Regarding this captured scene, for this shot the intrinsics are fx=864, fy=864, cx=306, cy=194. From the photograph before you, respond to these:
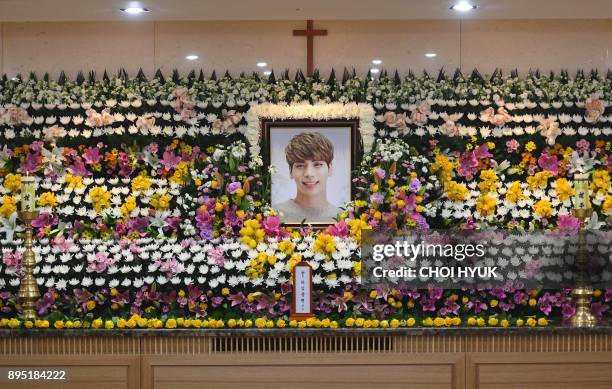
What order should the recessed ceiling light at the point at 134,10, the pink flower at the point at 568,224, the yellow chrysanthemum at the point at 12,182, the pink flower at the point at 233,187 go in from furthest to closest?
the yellow chrysanthemum at the point at 12,182
the pink flower at the point at 233,187
the pink flower at the point at 568,224
the recessed ceiling light at the point at 134,10

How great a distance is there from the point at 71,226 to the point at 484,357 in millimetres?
3476

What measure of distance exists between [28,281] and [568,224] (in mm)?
4175

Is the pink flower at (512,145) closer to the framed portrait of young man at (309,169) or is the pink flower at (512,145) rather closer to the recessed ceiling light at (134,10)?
the framed portrait of young man at (309,169)

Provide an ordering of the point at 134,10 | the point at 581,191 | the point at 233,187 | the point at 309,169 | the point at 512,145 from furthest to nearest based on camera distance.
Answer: the point at 309,169, the point at 512,145, the point at 233,187, the point at 134,10, the point at 581,191

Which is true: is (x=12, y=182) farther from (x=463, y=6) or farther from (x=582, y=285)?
(x=582, y=285)

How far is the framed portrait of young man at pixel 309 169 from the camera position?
7.34 meters

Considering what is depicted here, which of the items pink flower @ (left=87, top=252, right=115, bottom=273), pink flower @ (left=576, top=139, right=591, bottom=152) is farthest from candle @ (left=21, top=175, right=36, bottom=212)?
pink flower @ (left=576, top=139, right=591, bottom=152)

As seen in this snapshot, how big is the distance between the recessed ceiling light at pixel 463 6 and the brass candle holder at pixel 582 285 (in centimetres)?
171

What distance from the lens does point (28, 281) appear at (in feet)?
20.8

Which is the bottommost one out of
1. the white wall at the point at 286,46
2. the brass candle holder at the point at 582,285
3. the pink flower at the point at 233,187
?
the brass candle holder at the point at 582,285

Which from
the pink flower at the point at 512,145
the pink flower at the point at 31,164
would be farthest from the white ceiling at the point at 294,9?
the pink flower at the point at 31,164

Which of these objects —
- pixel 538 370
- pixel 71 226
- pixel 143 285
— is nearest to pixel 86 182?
pixel 71 226

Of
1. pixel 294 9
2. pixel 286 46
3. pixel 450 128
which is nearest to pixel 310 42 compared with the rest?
pixel 286 46

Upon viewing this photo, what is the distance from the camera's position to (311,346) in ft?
20.0
